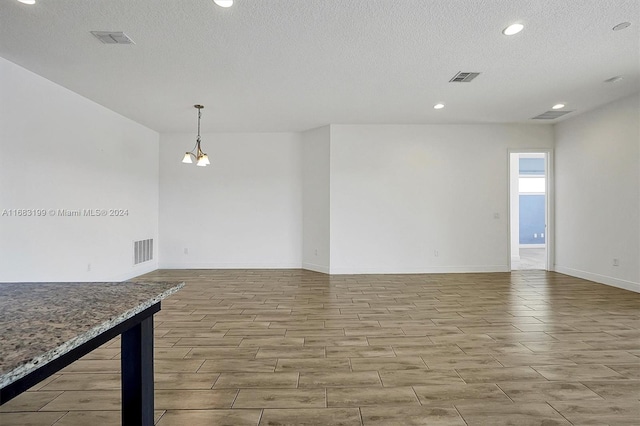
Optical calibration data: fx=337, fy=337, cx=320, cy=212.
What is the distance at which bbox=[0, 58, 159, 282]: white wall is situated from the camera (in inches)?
146

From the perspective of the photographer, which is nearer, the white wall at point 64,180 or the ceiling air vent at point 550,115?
the white wall at point 64,180

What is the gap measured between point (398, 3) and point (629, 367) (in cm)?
324

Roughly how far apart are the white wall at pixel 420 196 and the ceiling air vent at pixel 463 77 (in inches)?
89.4

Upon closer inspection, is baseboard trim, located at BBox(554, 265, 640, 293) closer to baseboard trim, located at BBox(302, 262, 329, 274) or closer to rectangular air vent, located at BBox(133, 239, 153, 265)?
baseboard trim, located at BBox(302, 262, 329, 274)

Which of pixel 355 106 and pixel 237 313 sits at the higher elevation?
pixel 355 106

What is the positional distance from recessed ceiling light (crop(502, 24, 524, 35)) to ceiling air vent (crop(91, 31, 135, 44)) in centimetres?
341

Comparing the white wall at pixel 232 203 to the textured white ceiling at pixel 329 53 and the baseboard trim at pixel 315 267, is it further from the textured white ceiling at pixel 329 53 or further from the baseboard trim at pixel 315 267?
the textured white ceiling at pixel 329 53

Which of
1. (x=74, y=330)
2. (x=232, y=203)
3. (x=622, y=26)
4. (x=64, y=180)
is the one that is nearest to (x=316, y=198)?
(x=232, y=203)

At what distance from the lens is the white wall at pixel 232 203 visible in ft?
22.9

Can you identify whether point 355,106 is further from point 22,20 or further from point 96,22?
point 22,20

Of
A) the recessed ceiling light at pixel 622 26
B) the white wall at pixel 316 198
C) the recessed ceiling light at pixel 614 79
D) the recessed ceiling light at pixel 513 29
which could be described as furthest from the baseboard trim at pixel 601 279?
the white wall at pixel 316 198

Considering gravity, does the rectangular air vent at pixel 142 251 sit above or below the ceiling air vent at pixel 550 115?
below

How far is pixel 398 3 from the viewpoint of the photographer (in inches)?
102

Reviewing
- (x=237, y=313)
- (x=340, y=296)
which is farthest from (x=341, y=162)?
(x=237, y=313)
